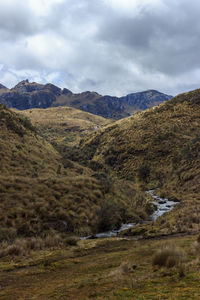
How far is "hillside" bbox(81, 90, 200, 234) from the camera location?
1754 inches

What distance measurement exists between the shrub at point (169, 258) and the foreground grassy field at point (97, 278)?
0.22 metres

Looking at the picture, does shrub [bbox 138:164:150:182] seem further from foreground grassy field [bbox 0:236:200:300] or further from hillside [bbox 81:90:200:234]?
foreground grassy field [bbox 0:236:200:300]

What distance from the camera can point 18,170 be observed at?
31016mm

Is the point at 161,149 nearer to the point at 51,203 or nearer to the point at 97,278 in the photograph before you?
the point at 51,203

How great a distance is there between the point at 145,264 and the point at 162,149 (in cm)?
5797

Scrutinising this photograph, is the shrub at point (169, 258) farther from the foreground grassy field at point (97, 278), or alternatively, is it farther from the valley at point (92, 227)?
Answer: the foreground grassy field at point (97, 278)

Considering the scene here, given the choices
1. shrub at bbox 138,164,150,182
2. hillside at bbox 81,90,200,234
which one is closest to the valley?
shrub at bbox 138,164,150,182

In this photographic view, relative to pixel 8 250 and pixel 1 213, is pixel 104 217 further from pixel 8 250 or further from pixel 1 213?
pixel 8 250

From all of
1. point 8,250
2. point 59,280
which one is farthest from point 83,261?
point 8,250

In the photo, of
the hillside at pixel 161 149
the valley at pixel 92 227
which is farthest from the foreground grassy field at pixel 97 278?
the hillside at pixel 161 149

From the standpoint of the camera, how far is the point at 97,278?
7.71 meters

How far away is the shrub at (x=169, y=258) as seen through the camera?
778cm

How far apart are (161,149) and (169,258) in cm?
5883

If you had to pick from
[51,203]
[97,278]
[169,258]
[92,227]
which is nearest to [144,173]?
[51,203]
